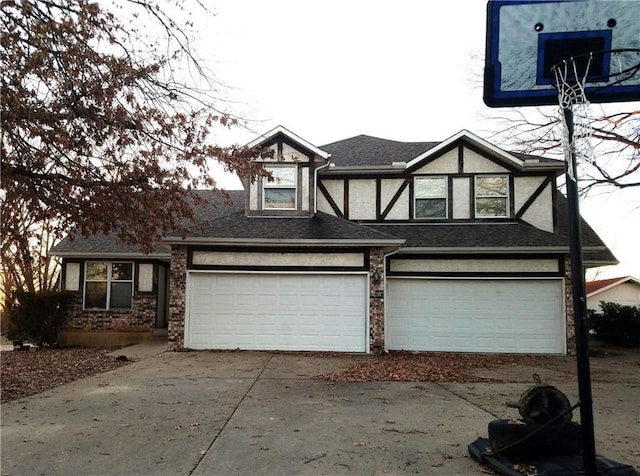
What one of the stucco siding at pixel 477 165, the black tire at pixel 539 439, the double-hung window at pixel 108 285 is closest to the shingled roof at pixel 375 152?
the stucco siding at pixel 477 165

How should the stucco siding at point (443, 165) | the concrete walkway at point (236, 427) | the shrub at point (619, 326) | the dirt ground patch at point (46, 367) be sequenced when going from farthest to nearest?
the shrub at point (619, 326)
the stucco siding at point (443, 165)
the dirt ground patch at point (46, 367)
the concrete walkway at point (236, 427)

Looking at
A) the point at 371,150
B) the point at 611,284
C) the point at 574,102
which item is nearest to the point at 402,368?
the point at 574,102

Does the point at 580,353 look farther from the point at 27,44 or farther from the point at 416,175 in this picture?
the point at 416,175

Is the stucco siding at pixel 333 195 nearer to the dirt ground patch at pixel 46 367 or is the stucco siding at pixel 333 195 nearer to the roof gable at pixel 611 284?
the dirt ground patch at pixel 46 367

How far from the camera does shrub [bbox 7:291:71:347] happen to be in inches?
587

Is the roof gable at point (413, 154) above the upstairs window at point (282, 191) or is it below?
above

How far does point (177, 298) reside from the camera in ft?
41.8

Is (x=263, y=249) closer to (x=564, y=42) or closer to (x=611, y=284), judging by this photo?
(x=564, y=42)

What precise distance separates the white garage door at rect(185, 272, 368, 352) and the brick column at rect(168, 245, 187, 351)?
0.50 feet

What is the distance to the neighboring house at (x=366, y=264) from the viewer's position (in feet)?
42.1

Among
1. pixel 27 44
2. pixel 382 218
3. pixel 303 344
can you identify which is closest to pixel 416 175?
pixel 382 218

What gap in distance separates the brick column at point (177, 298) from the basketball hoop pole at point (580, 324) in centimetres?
1025

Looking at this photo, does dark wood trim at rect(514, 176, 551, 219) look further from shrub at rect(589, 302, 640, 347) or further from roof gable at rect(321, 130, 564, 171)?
shrub at rect(589, 302, 640, 347)

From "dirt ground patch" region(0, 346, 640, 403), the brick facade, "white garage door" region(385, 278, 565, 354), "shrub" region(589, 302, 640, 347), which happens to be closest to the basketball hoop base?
"dirt ground patch" region(0, 346, 640, 403)
